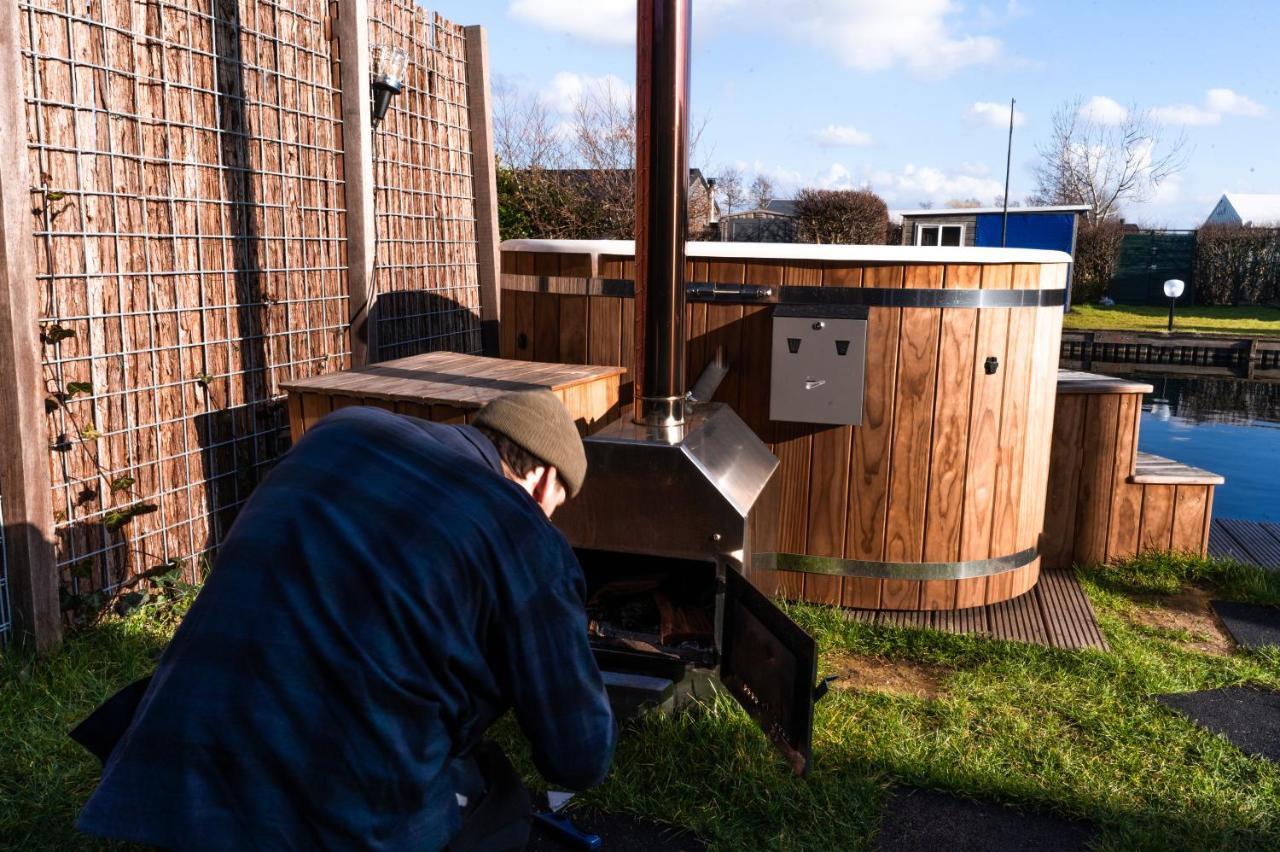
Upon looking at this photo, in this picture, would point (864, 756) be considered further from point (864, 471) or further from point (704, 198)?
point (704, 198)

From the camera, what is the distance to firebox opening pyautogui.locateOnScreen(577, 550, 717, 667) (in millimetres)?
3240

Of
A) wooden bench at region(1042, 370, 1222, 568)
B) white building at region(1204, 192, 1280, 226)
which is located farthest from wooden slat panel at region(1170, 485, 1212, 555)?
white building at region(1204, 192, 1280, 226)

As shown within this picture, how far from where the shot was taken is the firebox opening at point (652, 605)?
3.24m

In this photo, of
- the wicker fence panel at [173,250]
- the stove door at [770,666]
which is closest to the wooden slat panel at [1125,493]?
the stove door at [770,666]

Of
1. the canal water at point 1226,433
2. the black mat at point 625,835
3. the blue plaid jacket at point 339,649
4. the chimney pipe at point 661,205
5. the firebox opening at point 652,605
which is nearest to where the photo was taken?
the blue plaid jacket at point 339,649

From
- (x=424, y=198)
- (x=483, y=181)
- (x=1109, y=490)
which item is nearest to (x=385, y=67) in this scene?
(x=424, y=198)

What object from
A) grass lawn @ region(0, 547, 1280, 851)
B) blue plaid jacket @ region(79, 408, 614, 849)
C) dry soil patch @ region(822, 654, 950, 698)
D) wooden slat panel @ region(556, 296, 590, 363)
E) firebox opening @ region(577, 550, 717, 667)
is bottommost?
dry soil patch @ region(822, 654, 950, 698)

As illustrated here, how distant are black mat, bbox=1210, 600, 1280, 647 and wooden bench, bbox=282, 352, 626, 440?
283 centimetres

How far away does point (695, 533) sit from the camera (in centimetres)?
304

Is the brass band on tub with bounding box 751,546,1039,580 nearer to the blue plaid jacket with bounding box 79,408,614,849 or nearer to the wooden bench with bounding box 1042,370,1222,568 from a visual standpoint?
the wooden bench with bounding box 1042,370,1222,568

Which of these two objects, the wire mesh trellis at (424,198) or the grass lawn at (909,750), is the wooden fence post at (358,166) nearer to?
the wire mesh trellis at (424,198)

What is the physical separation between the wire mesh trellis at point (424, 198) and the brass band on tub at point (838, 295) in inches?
56.9

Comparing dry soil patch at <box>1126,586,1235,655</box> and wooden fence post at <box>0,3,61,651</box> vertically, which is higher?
wooden fence post at <box>0,3,61,651</box>

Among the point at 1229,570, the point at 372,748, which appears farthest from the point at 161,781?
the point at 1229,570
